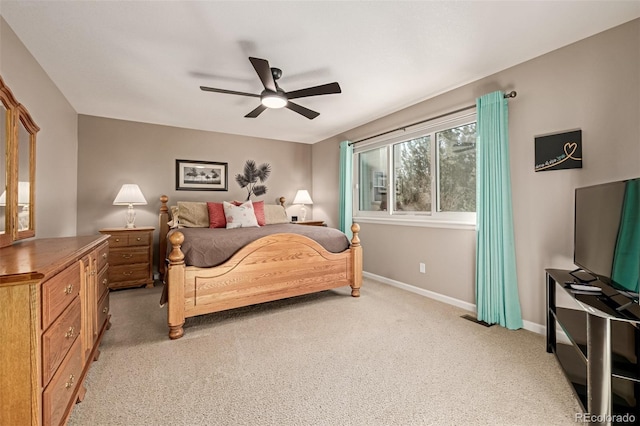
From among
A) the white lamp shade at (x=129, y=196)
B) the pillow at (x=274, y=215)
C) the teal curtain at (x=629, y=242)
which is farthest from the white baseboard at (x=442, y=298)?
the white lamp shade at (x=129, y=196)

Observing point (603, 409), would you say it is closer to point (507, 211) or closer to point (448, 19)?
point (507, 211)

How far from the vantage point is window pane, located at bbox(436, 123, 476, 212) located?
121 inches

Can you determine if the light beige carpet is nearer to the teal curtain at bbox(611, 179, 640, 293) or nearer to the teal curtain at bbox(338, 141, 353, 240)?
the teal curtain at bbox(611, 179, 640, 293)

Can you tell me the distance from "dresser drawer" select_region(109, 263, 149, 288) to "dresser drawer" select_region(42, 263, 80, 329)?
2.55m

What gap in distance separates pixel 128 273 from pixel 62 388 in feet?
9.35

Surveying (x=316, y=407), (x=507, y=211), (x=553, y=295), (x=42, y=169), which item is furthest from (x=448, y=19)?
(x=42, y=169)

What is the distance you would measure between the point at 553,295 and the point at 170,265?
2962mm

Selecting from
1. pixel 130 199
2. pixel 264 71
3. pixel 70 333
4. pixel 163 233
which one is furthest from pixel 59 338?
pixel 163 233

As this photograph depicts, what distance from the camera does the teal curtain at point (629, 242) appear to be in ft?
4.65

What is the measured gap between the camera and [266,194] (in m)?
5.26

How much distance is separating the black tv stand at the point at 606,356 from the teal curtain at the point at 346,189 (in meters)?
2.89

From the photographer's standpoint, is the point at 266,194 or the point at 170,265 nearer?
the point at 170,265

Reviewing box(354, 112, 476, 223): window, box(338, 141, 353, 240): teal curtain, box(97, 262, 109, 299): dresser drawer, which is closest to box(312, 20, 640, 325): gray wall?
box(354, 112, 476, 223): window

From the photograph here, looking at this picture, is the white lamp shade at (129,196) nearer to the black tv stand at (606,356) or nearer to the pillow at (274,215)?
the pillow at (274,215)
